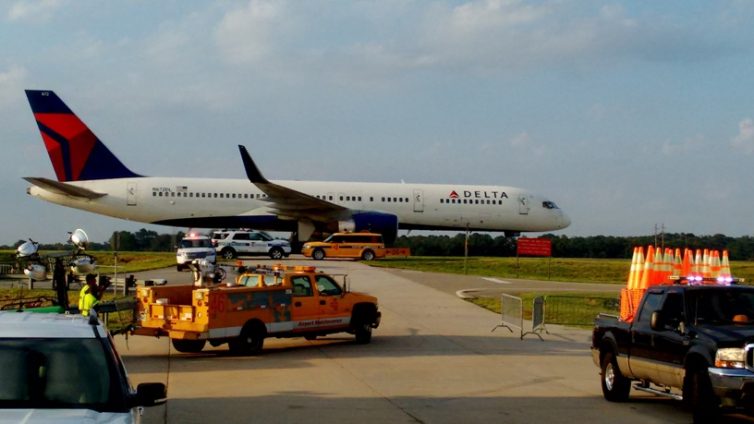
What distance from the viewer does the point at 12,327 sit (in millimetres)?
6977

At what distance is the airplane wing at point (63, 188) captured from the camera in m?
48.1

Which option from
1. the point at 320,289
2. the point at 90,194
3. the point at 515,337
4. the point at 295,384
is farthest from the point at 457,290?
the point at 90,194

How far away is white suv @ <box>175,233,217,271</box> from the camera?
4059 centimetres

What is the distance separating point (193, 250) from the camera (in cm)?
4097

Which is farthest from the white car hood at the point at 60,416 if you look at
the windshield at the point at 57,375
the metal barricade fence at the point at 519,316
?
the metal barricade fence at the point at 519,316

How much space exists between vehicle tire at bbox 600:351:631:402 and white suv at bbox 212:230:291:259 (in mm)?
36977

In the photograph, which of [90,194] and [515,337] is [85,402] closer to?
[515,337]

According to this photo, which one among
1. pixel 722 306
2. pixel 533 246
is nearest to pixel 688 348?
pixel 722 306

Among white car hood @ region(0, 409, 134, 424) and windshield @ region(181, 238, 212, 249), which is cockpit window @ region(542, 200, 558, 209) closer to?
windshield @ region(181, 238, 212, 249)

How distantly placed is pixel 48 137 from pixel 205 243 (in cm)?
1266

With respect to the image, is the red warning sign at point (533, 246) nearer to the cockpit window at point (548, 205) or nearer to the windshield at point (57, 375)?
the cockpit window at point (548, 205)

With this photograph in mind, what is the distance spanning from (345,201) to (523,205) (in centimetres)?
975

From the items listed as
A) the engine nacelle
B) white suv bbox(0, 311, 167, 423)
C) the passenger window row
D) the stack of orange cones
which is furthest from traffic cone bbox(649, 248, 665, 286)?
the passenger window row

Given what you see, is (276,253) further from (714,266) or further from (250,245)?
(714,266)
